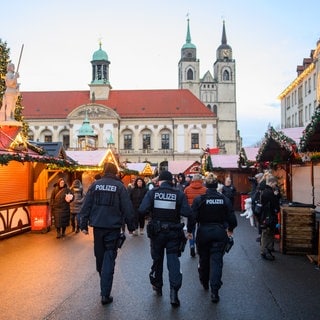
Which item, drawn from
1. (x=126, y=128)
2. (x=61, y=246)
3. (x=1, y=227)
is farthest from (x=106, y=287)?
(x=126, y=128)

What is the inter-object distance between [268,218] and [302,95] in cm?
4080

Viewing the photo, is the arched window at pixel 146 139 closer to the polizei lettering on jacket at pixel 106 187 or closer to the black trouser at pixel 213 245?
the black trouser at pixel 213 245

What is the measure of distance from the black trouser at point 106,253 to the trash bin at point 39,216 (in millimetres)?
A: 8145

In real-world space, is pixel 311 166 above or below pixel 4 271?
above

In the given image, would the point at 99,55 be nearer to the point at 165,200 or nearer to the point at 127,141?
the point at 127,141

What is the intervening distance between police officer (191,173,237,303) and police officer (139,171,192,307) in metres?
0.29

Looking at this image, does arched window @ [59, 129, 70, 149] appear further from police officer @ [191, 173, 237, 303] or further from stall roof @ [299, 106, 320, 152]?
police officer @ [191, 173, 237, 303]

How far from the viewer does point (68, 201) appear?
13.4 meters

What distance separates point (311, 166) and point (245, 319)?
9.98 m

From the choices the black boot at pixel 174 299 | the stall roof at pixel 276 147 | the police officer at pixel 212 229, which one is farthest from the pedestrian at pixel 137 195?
the black boot at pixel 174 299

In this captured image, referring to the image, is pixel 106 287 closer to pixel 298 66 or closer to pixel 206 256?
pixel 206 256

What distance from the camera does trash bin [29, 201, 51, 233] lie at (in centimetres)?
1412

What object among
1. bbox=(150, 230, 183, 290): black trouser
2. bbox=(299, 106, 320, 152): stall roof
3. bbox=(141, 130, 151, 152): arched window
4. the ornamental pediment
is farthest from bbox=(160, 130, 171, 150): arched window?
bbox=(150, 230, 183, 290): black trouser

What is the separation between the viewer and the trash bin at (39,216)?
46.3 feet
